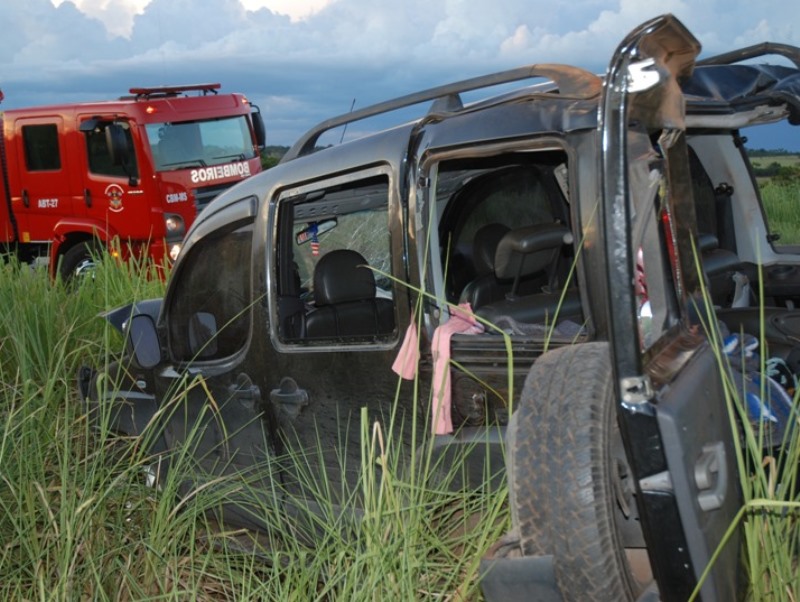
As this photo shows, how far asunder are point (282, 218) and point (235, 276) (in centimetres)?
42

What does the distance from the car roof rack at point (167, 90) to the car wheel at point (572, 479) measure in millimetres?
12151

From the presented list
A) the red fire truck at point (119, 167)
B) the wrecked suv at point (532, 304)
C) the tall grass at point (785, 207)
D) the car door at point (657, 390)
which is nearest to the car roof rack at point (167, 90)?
the red fire truck at point (119, 167)

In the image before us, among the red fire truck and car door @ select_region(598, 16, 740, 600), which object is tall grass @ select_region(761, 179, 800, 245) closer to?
the red fire truck

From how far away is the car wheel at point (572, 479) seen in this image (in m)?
2.44

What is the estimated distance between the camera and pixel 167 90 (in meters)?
14.2

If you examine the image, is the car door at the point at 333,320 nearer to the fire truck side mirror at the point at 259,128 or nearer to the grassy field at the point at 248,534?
the grassy field at the point at 248,534

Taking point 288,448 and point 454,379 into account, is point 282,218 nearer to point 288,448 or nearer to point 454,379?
point 288,448

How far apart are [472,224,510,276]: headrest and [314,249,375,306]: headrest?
1.45 ft

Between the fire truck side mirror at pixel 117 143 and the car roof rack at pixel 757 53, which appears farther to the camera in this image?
the fire truck side mirror at pixel 117 143

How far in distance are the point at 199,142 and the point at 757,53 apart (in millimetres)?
10724

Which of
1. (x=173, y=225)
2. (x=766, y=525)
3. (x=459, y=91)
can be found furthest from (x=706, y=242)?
(x=173, y=225)

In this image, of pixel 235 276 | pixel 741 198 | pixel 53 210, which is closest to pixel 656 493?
pixel 235 276

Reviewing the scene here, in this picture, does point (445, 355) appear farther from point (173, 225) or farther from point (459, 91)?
point (173, 225)

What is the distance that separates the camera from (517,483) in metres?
2.54
